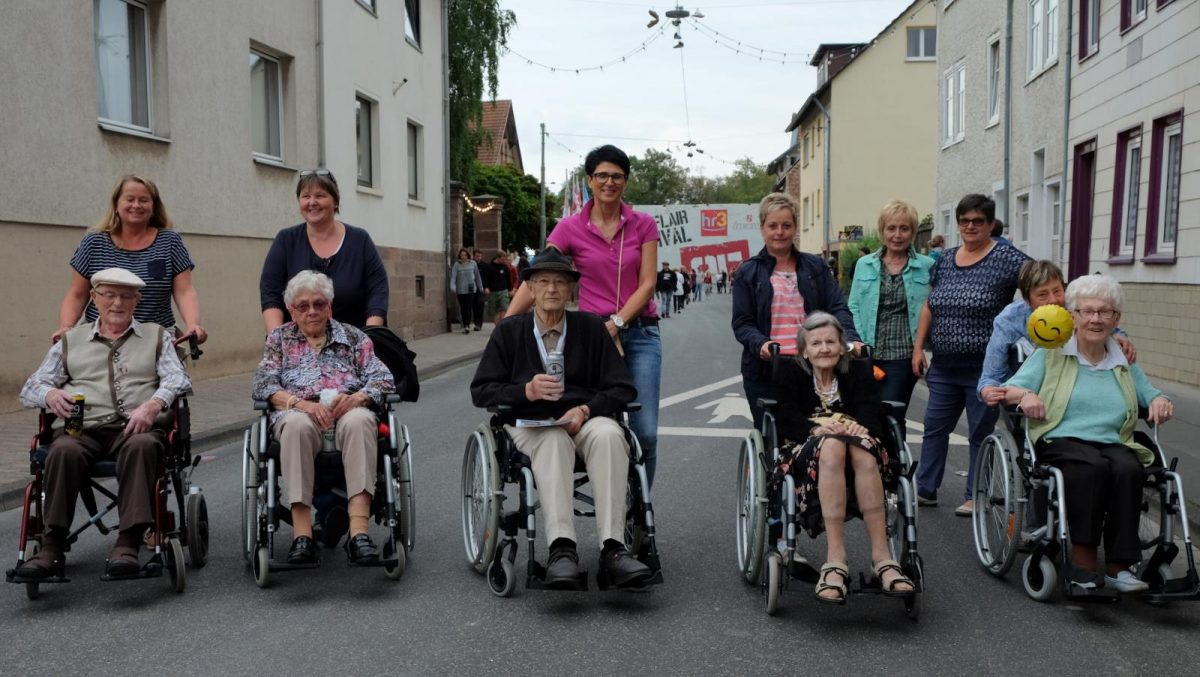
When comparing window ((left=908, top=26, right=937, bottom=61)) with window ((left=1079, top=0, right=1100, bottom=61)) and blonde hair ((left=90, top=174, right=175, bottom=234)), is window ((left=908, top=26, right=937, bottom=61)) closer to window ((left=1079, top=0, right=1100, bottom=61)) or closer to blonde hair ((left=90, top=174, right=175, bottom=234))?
window ((left=1079, top=0, right=1100, bottom=61))

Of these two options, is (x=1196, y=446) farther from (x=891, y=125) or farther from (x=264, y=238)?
(x=891, y=125)

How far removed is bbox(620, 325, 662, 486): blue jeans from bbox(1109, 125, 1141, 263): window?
11725 mm

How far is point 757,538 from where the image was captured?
4.94m

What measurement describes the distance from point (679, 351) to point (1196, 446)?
11789 millimetres

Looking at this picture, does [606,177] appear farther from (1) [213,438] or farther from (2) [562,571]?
(1) [213,438]

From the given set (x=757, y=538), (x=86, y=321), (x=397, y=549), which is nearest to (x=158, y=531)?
(x=397, y=549)

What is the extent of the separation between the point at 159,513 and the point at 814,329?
2.95 m

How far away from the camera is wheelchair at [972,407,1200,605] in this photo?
4.71m

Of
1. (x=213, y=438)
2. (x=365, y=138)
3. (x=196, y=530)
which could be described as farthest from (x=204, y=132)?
(x=196, y=530)

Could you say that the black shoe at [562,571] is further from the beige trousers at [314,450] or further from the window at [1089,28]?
the window at [1089,28]

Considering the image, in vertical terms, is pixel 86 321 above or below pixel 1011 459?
above

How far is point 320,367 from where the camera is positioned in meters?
5.57

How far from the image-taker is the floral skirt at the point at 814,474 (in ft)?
15.8

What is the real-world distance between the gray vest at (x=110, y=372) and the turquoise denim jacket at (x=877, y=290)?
388 centimetres
